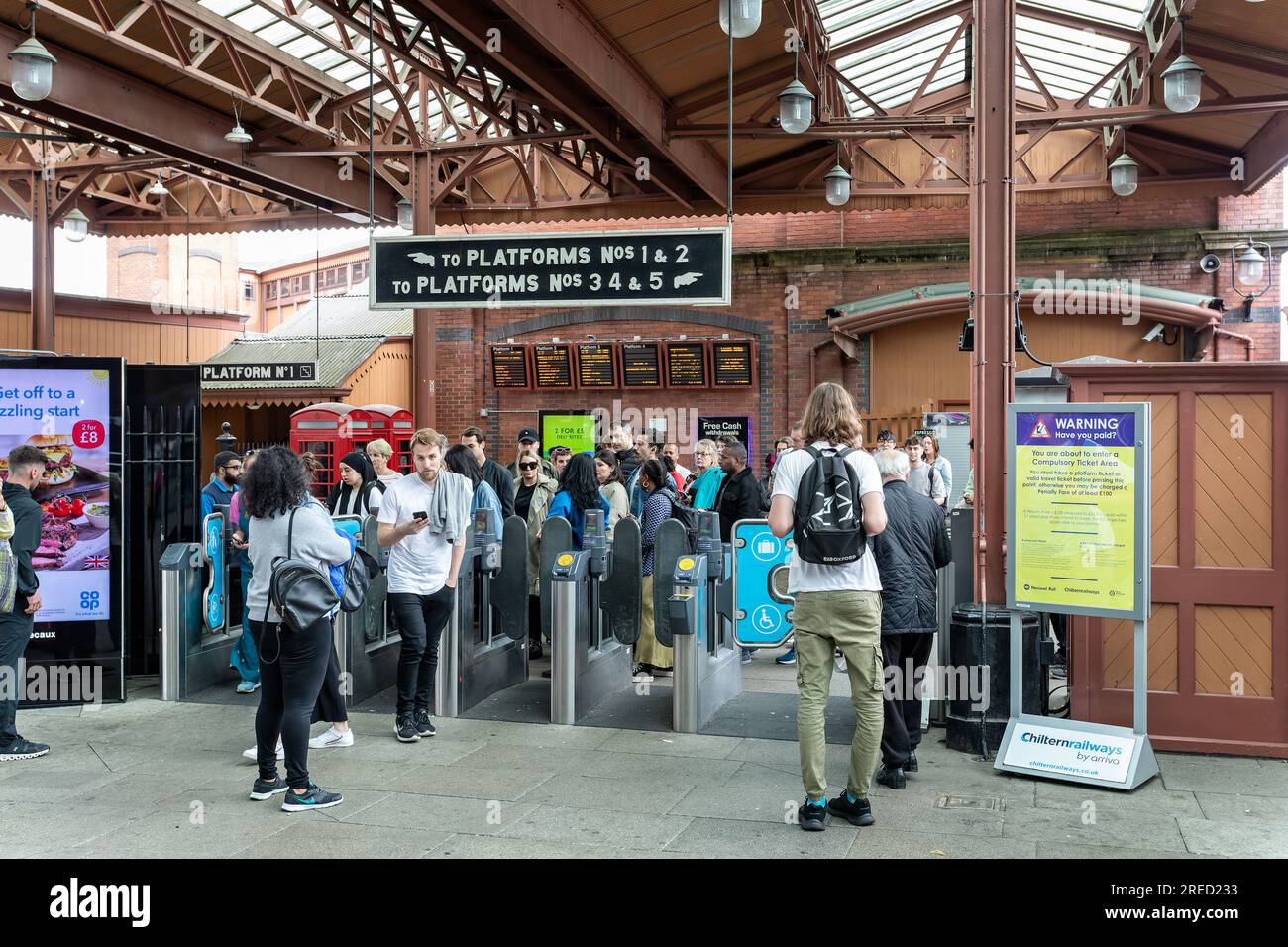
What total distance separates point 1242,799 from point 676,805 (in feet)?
9.07

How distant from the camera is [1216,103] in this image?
12.6 m

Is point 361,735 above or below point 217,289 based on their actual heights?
below

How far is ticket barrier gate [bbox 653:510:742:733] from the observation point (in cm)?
694

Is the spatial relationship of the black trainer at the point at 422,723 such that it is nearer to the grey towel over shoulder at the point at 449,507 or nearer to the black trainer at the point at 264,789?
the grey towel over shoulder at the point at 449,507

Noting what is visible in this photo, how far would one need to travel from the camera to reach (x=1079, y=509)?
6141 mm

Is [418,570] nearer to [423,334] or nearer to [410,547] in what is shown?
[410,547]

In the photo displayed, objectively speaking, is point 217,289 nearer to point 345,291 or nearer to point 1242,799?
point 345,291

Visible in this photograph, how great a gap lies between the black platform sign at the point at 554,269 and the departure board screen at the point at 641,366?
495 inches

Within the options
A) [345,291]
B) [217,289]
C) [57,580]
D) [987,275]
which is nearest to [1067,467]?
[987,275]

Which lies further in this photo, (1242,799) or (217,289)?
(217,289)

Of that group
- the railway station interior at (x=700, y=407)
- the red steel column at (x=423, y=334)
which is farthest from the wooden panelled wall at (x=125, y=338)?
the red steel column at (x=423, y=334)

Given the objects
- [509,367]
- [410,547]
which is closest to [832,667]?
[410,547]

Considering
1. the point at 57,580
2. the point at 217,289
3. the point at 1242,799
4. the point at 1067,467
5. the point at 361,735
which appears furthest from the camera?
the point at 217,289

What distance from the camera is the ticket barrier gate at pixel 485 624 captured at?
7.47m
